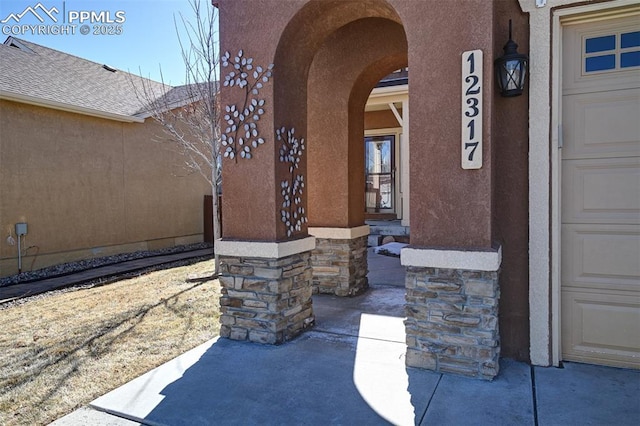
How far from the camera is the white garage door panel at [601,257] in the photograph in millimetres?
3244

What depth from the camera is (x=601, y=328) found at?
11.0 feet

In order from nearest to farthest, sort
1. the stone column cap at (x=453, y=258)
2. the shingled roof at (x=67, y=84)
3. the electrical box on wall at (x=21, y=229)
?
the stone column cap at (x=453, y=258) → the electrical box on wall at (x=21, y=229) → the shingled roof at (x=67, y=84)

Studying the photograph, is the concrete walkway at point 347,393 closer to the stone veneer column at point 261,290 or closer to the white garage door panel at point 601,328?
the white garage door panel at point 601,328

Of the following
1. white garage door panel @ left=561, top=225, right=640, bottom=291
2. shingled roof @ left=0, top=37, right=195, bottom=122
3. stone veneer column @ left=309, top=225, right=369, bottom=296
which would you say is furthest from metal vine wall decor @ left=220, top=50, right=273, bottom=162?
shingled roof @ left=0, top=37, right=195, bottom=122

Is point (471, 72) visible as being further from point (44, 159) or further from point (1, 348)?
point (44, 159)

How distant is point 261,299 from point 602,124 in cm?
328

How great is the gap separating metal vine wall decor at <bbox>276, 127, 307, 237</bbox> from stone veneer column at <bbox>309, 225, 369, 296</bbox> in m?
1.36

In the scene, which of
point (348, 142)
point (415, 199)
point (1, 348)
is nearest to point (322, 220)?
point (348, 142)

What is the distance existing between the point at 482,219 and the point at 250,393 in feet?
7.10

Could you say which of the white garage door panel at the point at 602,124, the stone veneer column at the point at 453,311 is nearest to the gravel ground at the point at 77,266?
the stone veneer column at the point at 453,311

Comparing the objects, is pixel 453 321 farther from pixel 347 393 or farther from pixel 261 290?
pixel 261 290

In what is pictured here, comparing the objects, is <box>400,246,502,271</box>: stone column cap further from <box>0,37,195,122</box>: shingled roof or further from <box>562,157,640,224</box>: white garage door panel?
<box>0,37,195,122</box>: shingled roof

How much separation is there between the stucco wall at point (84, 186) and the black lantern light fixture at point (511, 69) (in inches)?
340

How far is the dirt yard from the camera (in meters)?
3.10
